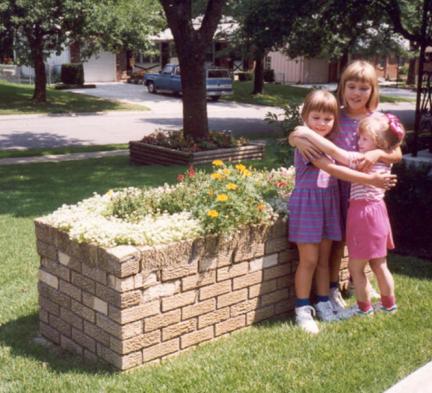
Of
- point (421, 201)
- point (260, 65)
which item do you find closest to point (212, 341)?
point (421, 201)

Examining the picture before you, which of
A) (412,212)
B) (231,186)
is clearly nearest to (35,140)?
(412,212)

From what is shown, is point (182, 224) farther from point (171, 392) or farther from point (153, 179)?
point (153, 179)

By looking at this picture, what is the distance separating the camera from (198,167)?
11.6 meters

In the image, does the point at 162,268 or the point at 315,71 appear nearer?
the point at 162,268

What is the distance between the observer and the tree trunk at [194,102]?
12.8 m

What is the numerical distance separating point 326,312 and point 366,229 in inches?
28.0

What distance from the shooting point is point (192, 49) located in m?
12.5

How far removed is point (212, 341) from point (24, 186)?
22.4 feet

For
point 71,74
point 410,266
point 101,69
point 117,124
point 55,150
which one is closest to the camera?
point 410,266

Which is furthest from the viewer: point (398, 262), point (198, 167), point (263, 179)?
point (198, 167)

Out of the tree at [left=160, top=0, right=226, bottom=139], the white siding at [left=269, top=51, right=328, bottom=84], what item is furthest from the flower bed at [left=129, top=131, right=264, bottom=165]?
the white siding at [left=269, top=51, right=328, bottom=84]

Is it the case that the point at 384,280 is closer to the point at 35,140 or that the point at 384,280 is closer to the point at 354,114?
the point at 354,114

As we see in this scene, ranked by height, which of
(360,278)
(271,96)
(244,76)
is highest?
(244,76)

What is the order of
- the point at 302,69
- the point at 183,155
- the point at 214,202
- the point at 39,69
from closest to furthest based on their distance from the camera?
the point at 214,202
the point at 183,155
the point at 39,69
the point at 302,69
